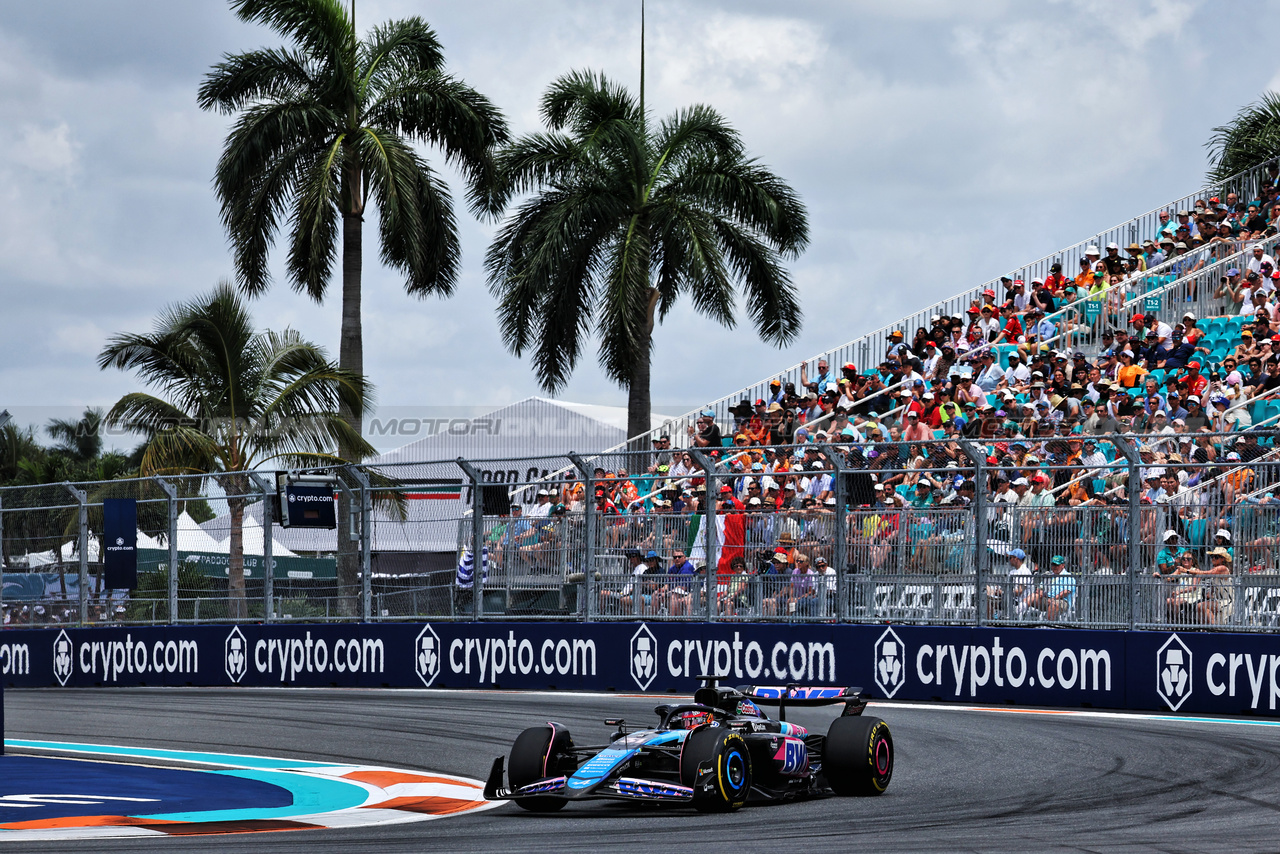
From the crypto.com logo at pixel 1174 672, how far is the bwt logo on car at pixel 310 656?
9146 millimetres

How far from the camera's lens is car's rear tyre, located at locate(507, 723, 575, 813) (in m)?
8.86

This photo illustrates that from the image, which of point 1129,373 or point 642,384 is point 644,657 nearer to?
point 1129,373

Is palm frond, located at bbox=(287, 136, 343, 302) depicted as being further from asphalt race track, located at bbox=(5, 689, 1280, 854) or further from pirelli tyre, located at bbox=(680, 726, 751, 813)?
pirelli tyre, located at bbox=(680, 726, 751, 813)

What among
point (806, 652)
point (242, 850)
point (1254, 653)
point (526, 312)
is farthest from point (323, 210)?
point (242, 850)

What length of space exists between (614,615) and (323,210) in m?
12.0

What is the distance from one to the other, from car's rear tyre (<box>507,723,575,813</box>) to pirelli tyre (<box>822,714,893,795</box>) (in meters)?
1.55

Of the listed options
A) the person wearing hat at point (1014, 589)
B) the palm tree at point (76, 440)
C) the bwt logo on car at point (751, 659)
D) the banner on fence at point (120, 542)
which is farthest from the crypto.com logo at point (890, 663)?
the palm tree at point (76, 440)

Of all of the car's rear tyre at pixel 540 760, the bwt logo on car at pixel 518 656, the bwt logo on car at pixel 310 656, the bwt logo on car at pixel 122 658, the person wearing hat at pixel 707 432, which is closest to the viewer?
the car's rear tyre at pixel 540 760

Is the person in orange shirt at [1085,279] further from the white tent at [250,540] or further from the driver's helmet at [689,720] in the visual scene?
the driver's helmet at [689,720]

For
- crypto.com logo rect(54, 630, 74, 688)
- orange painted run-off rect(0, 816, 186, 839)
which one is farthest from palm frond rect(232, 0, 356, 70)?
orange painted run-off rect(0, 816, 186, 839)

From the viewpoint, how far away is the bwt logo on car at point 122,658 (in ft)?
66.6

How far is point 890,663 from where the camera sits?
15953mm

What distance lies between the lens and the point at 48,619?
21.4m

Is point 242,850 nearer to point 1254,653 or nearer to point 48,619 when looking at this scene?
point 1254,653
